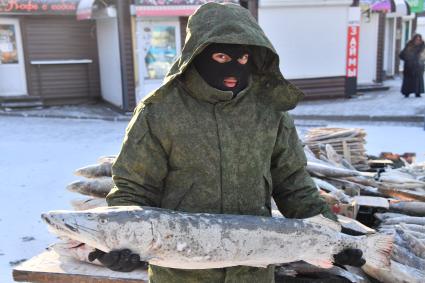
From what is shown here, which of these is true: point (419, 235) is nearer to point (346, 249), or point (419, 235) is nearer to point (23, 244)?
point (346, 249)

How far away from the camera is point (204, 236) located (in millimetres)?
1931

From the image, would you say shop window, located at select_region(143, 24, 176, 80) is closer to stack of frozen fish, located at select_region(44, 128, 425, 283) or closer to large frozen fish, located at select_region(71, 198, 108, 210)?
stack of frozen fish, located at select_region(44, 128, 425, 283)

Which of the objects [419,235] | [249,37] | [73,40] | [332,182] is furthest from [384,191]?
[73,40]

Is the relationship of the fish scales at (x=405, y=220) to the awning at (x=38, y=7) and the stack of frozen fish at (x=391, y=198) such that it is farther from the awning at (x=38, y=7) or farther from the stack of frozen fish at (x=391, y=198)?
the awning at (x=38, y=7)

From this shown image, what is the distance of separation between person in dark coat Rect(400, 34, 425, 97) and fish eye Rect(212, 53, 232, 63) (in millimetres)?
12761

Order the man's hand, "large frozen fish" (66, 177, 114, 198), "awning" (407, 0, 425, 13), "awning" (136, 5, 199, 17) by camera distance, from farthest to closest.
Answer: "awning" (407, 0, 425, 13) → "awning" (136, 5, 199, 17) → "large frozen fish" (66, 177, 114, 198) → the man's hand

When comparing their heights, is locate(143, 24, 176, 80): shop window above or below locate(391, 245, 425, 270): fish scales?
above

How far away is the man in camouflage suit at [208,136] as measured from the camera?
6.35 ft

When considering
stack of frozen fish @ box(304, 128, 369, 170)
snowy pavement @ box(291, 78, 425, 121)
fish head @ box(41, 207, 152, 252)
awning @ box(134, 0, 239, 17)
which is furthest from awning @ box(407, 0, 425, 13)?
fish head @ box(41, 207, 152, 252)

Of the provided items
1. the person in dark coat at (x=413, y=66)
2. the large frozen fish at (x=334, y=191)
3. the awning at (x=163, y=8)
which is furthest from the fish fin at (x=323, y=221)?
the person in dark coat at (x=413, y=66)

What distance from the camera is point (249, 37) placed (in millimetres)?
1944

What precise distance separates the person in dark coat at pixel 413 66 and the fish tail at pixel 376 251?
40.9ft

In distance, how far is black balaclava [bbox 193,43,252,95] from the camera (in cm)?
200

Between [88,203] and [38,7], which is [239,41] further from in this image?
[38,7]
